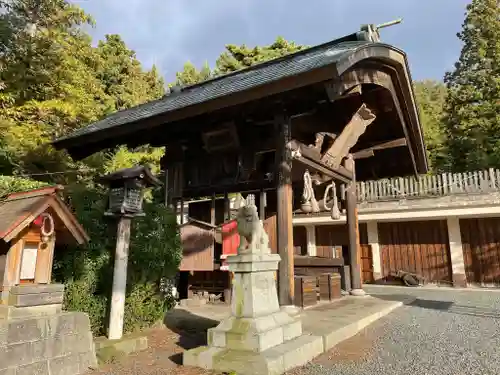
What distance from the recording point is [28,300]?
3928mm

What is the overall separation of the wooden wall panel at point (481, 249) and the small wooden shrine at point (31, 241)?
50.8ft

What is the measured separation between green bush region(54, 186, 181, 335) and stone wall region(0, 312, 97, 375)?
0.86 m

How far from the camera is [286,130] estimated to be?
665 cm

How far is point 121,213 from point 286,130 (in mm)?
3220

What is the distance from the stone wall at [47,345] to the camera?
146 inches

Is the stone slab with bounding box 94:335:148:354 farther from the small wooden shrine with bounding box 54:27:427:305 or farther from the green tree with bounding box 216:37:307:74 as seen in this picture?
the green tree with bounding box 216:37:307:74

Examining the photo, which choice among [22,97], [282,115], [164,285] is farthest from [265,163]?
[22,97]

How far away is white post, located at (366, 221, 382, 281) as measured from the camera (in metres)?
16.8

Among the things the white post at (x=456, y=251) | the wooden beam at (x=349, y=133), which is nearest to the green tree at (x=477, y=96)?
the white post at (x=456, y=251)

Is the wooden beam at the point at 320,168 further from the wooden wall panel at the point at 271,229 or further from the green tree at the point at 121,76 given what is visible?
the green tree at the point at 121,76

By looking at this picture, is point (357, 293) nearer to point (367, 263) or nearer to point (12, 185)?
point (12, 185)

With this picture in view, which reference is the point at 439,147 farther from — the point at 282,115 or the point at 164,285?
the point at 164,285

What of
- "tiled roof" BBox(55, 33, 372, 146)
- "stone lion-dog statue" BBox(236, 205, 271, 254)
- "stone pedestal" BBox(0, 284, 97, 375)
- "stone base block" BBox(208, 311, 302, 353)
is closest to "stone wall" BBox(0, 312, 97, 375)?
"stone pedestal" BBox(0, 284, 97, 375)

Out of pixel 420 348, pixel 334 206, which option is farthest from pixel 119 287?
pixel 334 206
